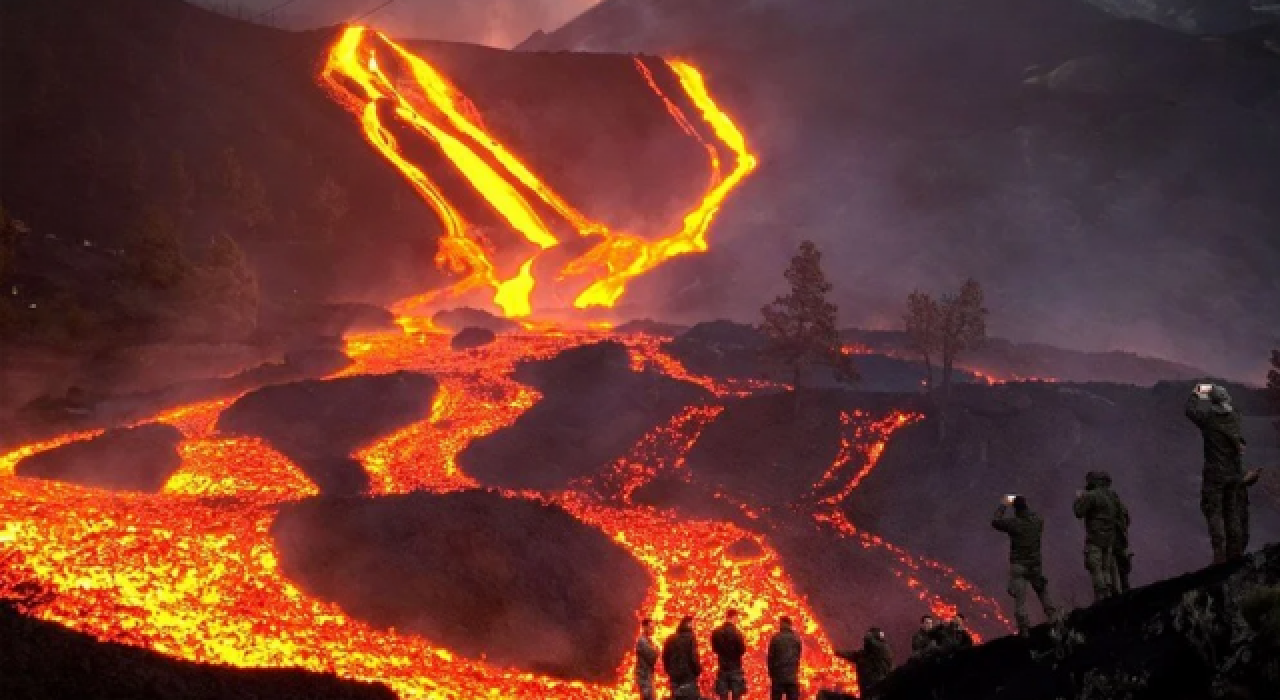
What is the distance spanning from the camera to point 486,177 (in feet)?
335

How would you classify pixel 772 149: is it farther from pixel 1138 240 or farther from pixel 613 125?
pixel 1138 240

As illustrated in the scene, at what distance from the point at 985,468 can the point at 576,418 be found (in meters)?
19.0

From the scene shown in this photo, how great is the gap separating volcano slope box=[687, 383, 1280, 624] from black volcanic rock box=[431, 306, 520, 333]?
3110cm

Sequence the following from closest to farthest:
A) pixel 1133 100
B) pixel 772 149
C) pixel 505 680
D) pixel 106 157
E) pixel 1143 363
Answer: pixel 505 680 → pixel 1143 363 → pixel 106 157 → pixel 1133 100 → pixel 772 149

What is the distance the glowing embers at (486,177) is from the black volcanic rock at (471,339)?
66.3 ft

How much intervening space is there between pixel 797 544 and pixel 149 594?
1919 centimetres

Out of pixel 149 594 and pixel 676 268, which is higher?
pixel 676 268

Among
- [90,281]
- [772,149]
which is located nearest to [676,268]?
[772,149]

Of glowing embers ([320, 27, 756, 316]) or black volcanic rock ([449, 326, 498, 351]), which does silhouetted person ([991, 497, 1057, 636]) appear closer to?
black volcanic rock ([449, 326, 498, 351])

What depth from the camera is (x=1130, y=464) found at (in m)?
36.2

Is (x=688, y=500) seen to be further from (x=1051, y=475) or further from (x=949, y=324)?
(x=949, y=324)

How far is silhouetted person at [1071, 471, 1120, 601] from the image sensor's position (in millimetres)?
12148

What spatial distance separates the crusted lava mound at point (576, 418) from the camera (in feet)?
124

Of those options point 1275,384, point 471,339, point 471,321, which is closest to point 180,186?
point 471,321
